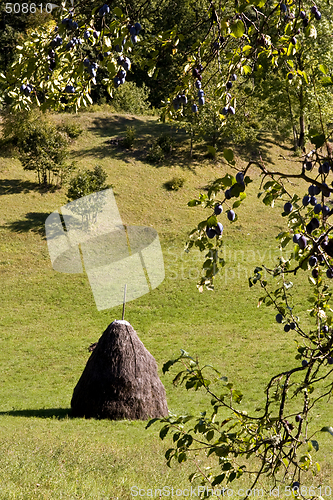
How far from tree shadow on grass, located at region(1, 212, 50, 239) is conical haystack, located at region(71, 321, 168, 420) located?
48.7 feet

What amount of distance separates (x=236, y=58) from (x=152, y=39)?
2.11 ft

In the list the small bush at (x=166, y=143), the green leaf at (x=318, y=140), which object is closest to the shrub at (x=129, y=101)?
the small bush at (x=166, y=143)

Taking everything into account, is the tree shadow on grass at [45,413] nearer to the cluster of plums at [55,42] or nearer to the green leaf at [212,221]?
the cluster of plums at [55,42]

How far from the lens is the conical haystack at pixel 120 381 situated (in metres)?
9.56

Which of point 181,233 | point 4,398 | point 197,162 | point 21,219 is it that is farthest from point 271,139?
point 4,398

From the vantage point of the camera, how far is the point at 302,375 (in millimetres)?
13141

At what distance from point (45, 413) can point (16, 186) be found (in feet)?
62.3

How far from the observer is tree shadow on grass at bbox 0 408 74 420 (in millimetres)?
10266

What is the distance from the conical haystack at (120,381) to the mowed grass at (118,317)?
0.35 meters

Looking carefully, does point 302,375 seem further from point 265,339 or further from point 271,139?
point 271,139

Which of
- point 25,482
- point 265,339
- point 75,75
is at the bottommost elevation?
point 265,339

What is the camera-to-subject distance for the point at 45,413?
10.7 m

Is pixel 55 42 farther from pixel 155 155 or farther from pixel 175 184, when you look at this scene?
pixel 155 155

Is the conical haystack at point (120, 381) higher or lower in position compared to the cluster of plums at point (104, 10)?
lower
